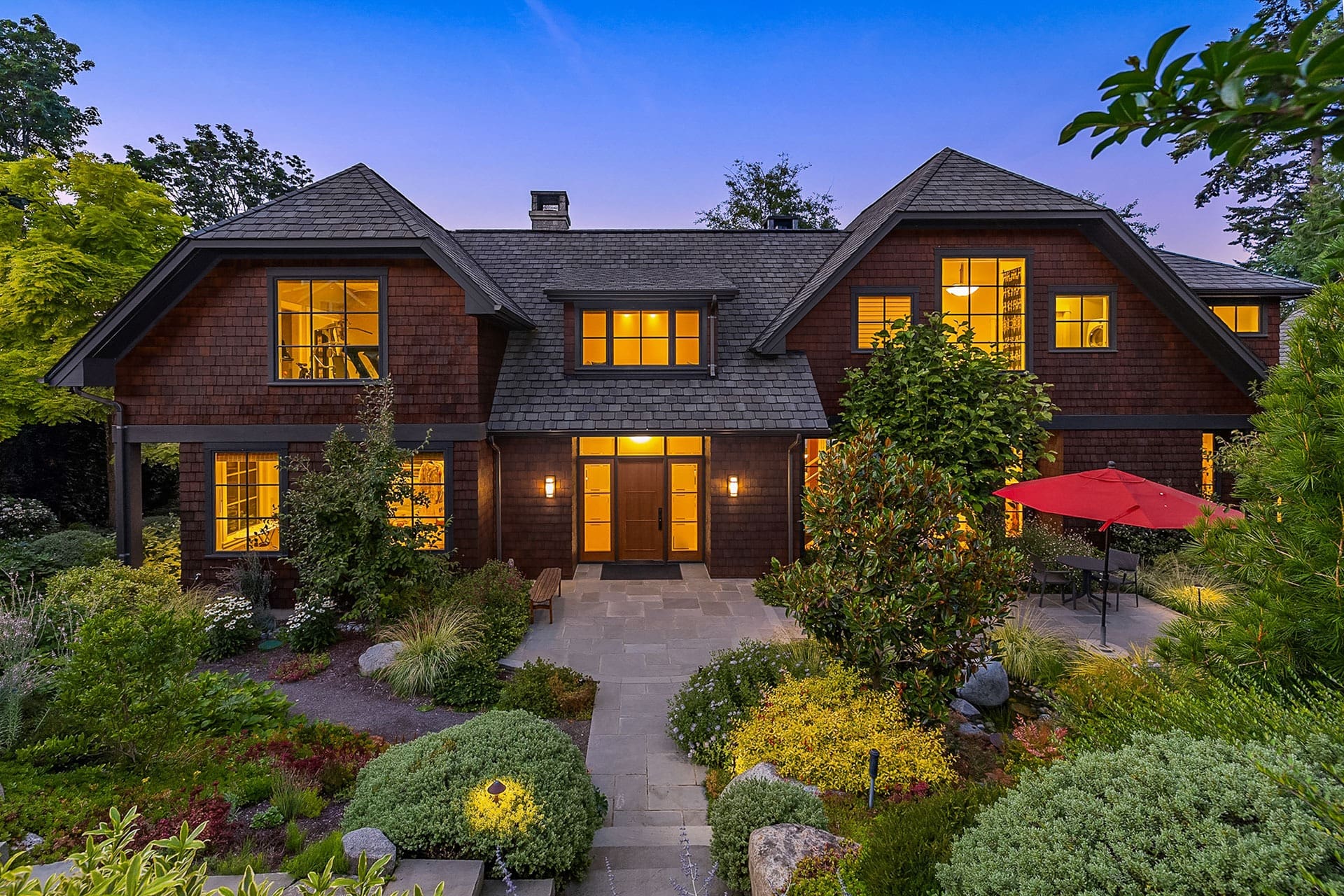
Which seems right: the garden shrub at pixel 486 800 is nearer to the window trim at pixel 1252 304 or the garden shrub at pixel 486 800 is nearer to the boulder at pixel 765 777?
the boulder at pixel 765 777

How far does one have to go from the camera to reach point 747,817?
12.9ft

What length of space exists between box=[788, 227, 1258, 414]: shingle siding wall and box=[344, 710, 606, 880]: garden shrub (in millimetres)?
8116

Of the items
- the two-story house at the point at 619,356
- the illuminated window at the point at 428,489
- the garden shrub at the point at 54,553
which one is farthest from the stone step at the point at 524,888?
the garden shrub at the point at 54,553

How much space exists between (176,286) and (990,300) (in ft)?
44.0

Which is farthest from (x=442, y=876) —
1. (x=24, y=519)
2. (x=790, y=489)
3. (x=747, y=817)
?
(x=24, y=519)

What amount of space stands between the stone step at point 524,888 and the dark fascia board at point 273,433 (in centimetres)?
684

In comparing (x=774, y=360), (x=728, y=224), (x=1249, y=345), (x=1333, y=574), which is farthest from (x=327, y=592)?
(x=728, y=224)

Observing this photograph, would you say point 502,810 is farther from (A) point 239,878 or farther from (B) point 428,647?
(B) point 428,647

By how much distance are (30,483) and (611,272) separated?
48.6 feet

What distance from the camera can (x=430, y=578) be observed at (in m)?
8.12

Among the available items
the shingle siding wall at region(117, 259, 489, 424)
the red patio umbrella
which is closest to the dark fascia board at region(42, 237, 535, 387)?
the shingle siding wall at region(117, 259, 489, 424)

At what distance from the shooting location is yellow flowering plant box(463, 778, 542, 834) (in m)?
3.78

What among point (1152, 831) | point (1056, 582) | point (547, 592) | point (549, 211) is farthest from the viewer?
point (549, 211)

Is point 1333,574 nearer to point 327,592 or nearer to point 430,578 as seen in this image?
point 430,578
